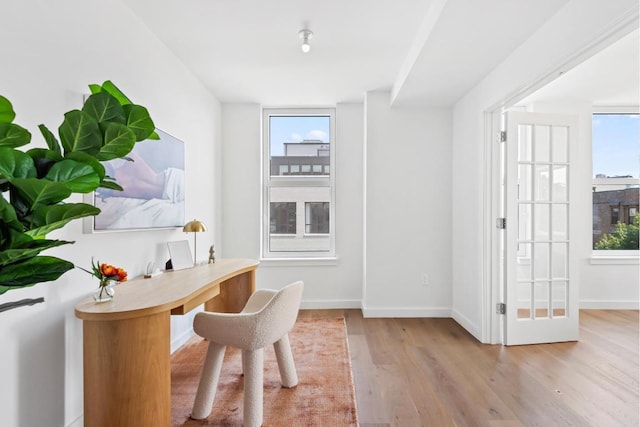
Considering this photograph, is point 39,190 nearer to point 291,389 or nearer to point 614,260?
point 291,389

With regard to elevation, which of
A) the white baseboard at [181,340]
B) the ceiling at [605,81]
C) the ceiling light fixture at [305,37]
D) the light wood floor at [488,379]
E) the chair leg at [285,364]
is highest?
the ceiling at [605,81]

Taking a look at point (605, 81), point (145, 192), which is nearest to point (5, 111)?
point (145, 192)

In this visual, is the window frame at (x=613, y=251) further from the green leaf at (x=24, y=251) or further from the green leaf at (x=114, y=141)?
the green leaf at (x=24, y=251)

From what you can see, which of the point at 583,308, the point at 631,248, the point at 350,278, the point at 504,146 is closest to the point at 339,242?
the point at 350,278

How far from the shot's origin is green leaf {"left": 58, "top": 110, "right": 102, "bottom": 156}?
35.1 inches

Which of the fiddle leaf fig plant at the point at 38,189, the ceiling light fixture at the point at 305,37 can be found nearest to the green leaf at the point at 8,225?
Result: the fiddle leaf fig plant at the point at 38,189

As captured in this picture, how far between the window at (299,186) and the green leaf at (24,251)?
344 centimetres

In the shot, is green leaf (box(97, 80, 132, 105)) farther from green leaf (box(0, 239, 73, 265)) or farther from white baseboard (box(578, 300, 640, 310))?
white baseboard (box(578, 300, 640, 310))

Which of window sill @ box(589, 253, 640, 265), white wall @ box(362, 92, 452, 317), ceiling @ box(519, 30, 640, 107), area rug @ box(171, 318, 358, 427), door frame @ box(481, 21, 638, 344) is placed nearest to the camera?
area rug @ box(171, 318, 358, 427)

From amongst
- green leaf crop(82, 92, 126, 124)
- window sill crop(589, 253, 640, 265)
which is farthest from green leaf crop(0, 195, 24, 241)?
window sill crop(589, 253, 640, 265)

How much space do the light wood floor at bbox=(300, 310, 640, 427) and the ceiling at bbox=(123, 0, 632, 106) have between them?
7.26ft

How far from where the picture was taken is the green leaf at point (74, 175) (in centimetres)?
81

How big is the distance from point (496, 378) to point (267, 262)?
2546mm

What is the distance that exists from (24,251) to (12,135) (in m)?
0.25
